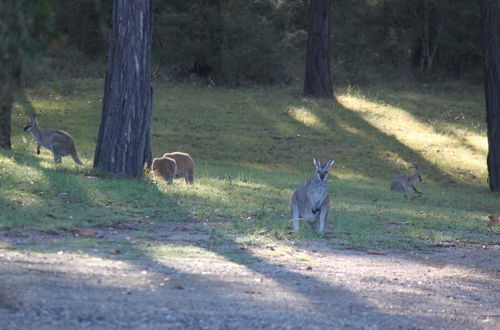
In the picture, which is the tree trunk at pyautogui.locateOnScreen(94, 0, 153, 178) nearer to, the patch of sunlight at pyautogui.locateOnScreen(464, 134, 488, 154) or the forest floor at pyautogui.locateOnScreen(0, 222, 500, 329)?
the forest floor at pyautogui.locateOnScreen(0, 222, 500, 329)

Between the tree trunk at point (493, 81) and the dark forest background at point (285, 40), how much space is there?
536 inches

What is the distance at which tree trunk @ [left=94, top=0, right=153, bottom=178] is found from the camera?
15.6 meters

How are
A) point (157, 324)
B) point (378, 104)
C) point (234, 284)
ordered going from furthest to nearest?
point (378, 104)
point (234, 284)
point (157, 324)

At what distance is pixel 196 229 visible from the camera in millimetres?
12109

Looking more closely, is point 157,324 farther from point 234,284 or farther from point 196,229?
point 196,229

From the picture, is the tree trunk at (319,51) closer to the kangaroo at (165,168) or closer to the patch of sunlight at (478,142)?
the patch of sunlight at (478,142)

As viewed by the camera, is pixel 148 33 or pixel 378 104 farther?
pixel 378 104

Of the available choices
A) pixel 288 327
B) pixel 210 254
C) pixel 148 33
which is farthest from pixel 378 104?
pixel 288 327

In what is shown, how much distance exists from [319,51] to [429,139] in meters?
6.53

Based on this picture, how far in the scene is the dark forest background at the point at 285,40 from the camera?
3428 cm

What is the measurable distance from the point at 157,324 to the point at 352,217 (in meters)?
7.65

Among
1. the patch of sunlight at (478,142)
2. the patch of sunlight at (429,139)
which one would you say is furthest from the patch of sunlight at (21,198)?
the patch of sunlight at (478,142)

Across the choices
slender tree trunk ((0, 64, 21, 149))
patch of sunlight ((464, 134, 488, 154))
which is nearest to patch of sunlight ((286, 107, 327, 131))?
patch of sunlight ((464, 134, 488, 154))

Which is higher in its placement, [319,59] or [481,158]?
[319,59]
